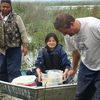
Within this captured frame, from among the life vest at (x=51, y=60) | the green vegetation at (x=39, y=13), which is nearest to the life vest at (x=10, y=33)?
the life vest at (x=51, y=60)

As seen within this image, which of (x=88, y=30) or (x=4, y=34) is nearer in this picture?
(x=88, y=30)

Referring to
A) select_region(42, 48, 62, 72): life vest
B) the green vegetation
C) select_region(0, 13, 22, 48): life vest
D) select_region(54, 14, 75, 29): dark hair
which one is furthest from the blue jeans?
the green vegetation

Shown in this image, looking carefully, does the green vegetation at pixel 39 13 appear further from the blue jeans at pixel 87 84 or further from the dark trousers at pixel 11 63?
the blue jeans at pixel 87 84

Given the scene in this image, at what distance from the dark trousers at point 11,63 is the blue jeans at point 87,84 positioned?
1.55 m

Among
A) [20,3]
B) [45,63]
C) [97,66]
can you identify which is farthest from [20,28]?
[20,3]

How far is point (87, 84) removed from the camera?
3.79 meters

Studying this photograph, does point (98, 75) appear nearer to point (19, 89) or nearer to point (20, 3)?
point (19, 89)

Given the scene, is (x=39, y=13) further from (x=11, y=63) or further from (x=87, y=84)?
(x=87, y=84)

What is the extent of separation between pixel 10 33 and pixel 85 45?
1.69m

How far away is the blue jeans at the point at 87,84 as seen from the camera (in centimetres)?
369

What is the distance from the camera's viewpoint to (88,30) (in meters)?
3.54

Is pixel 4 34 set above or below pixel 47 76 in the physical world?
above

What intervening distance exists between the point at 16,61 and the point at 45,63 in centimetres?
53

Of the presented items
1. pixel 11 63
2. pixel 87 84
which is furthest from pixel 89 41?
pixel 11 63
